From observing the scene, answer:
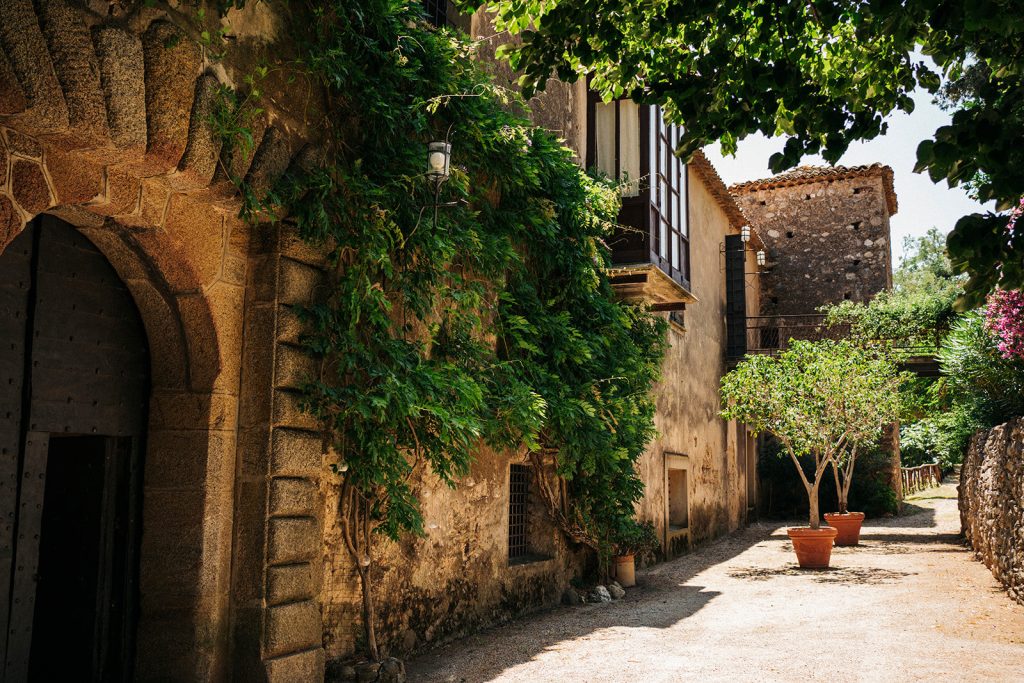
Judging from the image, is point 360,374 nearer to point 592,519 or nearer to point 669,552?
point 592,519

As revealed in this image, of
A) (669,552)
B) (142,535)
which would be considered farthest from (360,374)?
(669,552)

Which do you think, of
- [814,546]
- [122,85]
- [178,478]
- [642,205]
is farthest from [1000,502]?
[122,85]

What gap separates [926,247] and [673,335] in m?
25.7

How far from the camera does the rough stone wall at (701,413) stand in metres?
12.8

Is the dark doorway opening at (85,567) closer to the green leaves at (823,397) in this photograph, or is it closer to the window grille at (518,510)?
the window grille at (518,510)

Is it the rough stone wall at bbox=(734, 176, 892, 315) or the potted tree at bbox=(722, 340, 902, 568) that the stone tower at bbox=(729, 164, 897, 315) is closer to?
the rough stone wall at bbox=(734, 176, 892, 315)

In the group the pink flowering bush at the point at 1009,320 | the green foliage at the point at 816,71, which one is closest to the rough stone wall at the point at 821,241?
the pink flowering bush at the point at 1009,320

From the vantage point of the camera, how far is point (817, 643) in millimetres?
6469

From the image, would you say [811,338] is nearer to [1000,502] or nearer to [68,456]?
[1000,502]

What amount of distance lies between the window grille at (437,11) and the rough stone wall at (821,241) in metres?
17.1

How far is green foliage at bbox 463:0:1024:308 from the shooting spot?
335 centimetres

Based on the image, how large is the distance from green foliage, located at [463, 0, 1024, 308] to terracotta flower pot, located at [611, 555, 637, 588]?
244 inches

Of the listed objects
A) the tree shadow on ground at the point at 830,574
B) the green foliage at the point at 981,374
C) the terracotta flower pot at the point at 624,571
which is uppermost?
the green foliage at the point at 981,374

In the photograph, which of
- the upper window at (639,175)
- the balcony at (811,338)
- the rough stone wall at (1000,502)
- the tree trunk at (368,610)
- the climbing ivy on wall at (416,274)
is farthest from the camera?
the balcony at (811,338)
